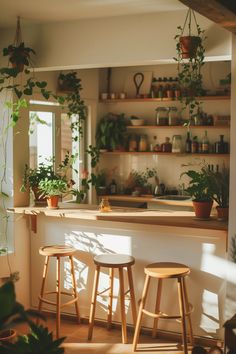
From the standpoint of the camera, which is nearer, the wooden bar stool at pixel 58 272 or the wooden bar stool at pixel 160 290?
the wooden bar stool at pixel 160 290

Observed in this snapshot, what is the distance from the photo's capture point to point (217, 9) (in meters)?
2.72

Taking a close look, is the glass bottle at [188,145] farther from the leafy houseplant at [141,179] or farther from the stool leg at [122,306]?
the stool leg at [122,306]

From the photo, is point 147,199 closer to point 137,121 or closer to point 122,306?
point 137,121

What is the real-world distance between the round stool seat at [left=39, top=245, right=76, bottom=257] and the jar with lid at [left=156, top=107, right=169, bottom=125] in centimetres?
245

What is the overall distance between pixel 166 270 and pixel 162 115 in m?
2.96

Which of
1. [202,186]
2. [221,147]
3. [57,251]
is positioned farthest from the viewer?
[221,147]

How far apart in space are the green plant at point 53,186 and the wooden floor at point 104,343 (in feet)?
4.00

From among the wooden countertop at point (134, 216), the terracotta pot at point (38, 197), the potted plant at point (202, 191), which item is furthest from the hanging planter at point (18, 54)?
the potted plant at point (202, 191)

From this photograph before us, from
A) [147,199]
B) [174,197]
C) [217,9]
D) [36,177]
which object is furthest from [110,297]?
[217,9]

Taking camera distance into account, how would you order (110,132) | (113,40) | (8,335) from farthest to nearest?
(110,132) → (113,40) → (8,335)

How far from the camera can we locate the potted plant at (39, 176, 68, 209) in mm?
4711

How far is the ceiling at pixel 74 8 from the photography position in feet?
12.6

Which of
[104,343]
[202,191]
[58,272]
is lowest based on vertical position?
[104,343]

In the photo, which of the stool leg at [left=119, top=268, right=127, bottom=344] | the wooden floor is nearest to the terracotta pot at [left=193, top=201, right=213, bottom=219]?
the stool leg at [left=119, top=268, right=127, bottom=344]
